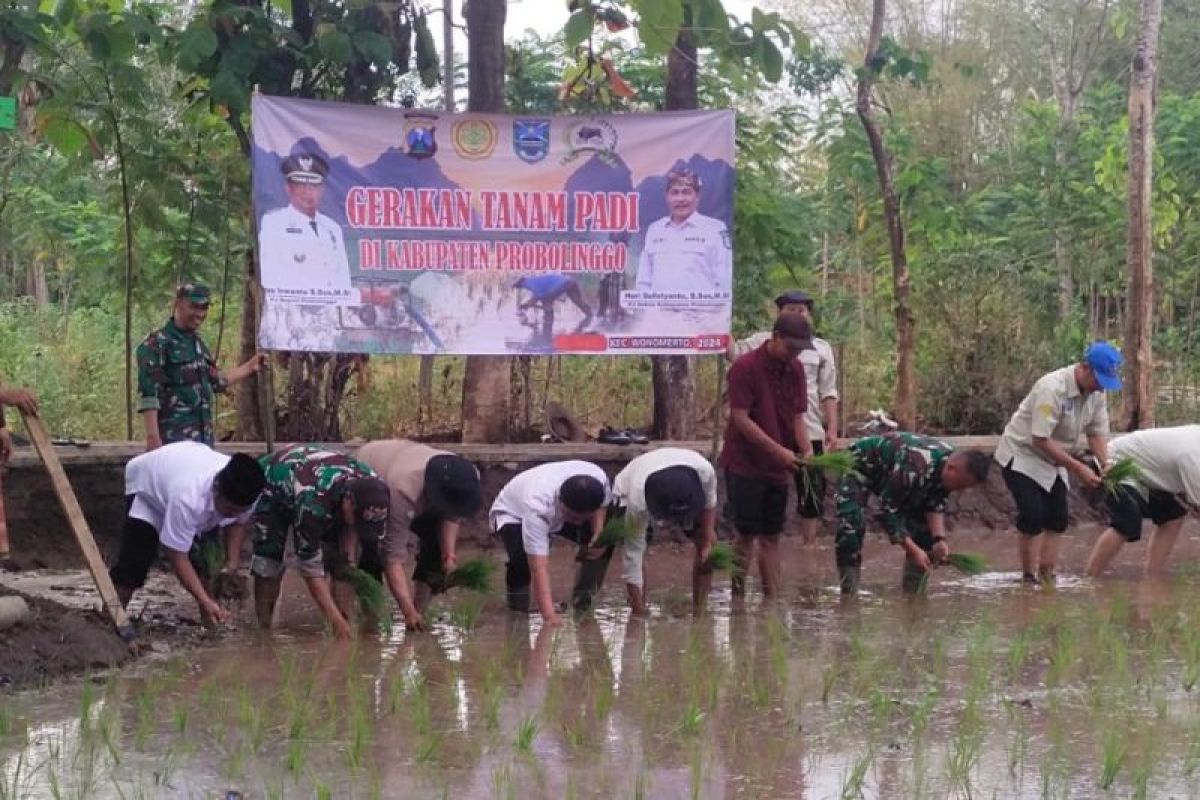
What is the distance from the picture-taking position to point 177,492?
6961 millimetres

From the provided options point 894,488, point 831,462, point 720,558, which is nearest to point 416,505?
point 720,558

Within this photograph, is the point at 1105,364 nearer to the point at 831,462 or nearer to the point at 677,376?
the point at 831,462

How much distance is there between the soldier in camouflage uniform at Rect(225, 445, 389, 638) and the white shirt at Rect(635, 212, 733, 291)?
303cm

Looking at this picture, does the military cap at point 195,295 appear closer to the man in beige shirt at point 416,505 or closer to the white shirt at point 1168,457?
the man in beige shirt at point 416,505

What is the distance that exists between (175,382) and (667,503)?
2.72 m

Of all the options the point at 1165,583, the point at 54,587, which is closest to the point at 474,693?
the point at 54,587

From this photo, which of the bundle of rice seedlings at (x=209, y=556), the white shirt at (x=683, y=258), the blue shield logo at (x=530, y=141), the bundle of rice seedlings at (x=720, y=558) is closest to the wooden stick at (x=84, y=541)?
the bundle of rice seedlings at (x=209, y=556)

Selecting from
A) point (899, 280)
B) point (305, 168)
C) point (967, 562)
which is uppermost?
point (305, 168)

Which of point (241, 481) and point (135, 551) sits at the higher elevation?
point (241, 481)

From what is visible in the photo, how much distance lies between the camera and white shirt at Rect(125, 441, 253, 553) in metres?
6.96

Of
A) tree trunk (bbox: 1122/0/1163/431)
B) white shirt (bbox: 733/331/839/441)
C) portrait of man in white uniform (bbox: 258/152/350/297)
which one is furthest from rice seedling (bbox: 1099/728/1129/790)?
tree trunk (bbox: 1122/0/1163/431)

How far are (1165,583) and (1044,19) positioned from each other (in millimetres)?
20081

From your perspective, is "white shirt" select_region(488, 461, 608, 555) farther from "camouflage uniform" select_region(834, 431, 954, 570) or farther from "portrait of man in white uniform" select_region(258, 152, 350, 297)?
"portrait of man in white uniform" select_region(258, 152, 350, 297)

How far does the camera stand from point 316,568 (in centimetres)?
707
